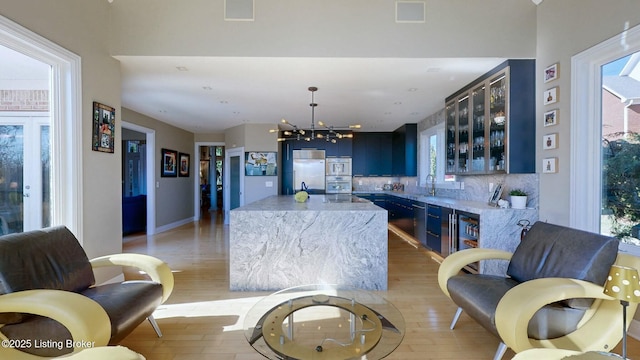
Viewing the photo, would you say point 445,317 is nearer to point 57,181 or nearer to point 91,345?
point 91,345

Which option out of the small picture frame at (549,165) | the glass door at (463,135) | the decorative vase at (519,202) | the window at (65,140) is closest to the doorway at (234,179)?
the window at (65,140)

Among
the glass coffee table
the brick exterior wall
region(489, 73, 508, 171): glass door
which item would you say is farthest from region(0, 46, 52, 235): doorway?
region(489, 73, 508, 171): glass door

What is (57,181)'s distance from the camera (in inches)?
102

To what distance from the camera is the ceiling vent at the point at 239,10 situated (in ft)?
9.84

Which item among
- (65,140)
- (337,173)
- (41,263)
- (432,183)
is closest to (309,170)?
(337,173)

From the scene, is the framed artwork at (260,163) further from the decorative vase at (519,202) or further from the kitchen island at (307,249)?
the decorative vase at (519,202)

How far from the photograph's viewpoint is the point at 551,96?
113 inches

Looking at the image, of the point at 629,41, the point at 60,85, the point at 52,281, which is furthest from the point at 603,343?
the point at 60,85

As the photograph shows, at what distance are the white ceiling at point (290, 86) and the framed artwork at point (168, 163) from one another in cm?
94

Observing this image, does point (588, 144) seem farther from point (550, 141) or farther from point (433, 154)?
point (433, 154)

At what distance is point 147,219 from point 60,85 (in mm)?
4012

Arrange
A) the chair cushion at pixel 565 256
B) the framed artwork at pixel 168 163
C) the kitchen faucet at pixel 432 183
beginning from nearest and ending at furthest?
1. the chair cushion at pixel 565 256
2. the kitchen faucet at pixel 432 183
3. the framed artwork at pixel 168 163

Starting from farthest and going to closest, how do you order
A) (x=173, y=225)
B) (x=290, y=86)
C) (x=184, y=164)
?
(x=184, y=164), (x=173, y=225), (x=290, y=86)

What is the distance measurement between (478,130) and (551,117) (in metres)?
0.84
